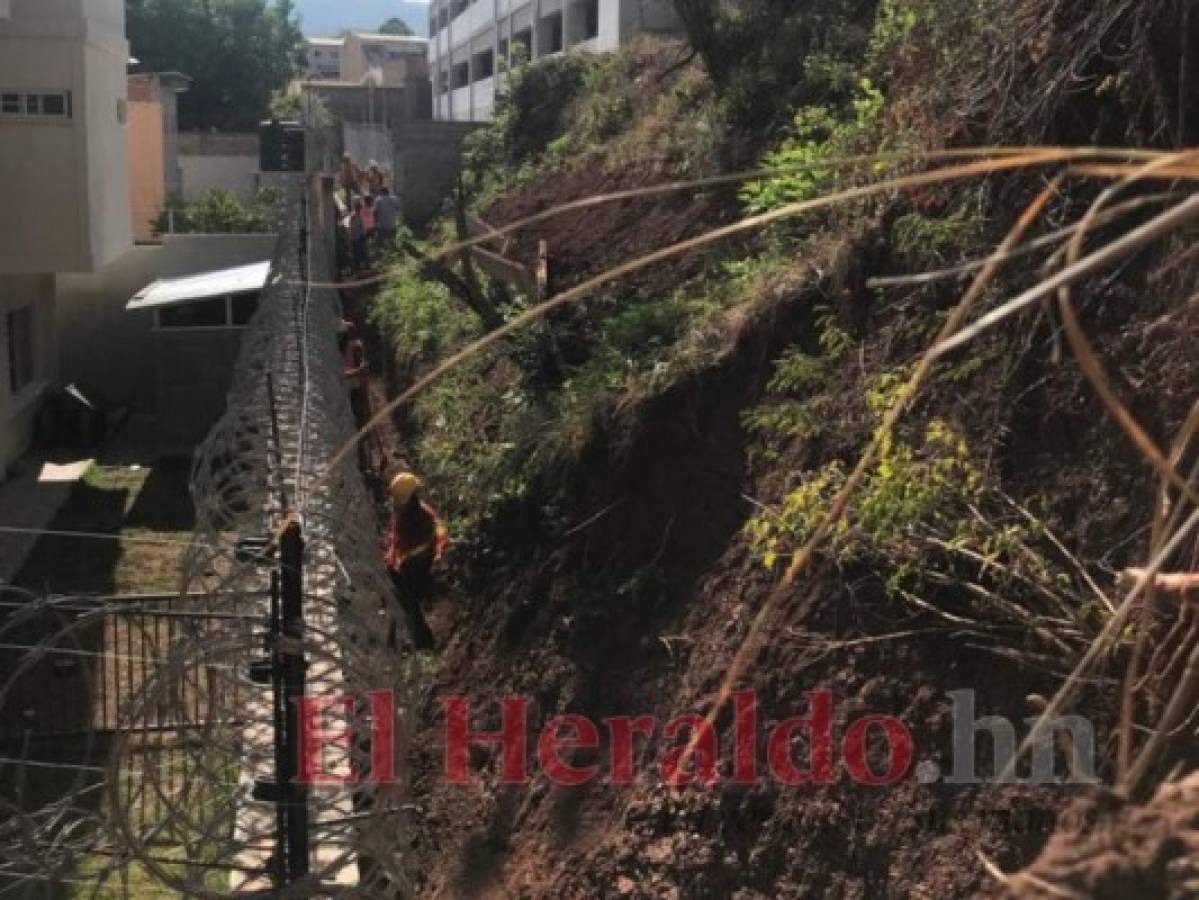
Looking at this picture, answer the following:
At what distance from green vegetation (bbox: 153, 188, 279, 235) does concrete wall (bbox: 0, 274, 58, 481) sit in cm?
544

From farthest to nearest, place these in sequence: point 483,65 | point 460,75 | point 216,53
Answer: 1. point 216,53
2. point 460,75
3. point 483,65

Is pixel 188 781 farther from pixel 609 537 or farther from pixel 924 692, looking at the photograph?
pixel 609 537

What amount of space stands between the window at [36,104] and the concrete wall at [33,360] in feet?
6.96

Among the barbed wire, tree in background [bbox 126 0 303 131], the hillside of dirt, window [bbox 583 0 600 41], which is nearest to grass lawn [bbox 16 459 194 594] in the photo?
the barbed wire

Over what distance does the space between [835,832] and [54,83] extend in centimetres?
1401

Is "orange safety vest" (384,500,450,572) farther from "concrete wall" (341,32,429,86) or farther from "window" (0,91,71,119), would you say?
"concrete wall" (341,32,429,86)

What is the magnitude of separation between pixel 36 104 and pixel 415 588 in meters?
10.6

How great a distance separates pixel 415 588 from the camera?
24.1ft

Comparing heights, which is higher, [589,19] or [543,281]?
[589,19]

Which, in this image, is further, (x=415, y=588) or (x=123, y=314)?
(x=123, y=314)

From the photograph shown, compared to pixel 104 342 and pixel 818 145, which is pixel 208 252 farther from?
pixel 818 145

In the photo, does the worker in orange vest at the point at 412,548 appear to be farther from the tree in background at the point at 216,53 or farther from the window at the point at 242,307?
the tree in background at the point at 216,53

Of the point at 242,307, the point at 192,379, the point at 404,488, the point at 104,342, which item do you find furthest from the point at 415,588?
the point at 104,342

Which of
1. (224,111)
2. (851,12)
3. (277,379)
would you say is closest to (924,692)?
(277,379)
